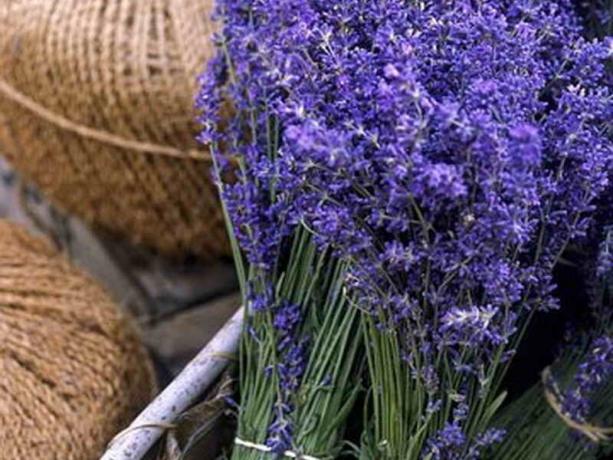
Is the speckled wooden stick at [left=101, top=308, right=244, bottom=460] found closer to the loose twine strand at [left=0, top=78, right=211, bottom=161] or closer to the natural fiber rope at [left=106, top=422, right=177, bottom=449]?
the natural fiber rope at [left=106, top=422, right=177, bottom=449]

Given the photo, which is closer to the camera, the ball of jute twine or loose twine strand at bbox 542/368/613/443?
loose twine strand at bbox 542/368/613/443

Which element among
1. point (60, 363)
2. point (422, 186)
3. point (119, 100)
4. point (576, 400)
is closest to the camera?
point (422, 186)

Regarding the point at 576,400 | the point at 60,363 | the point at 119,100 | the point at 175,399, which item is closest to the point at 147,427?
the point at 175,399

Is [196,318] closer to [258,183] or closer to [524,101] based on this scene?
[258,183]

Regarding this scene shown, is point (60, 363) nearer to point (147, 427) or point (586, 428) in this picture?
point (147, 427)

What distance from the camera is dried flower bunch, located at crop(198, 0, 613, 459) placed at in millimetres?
723

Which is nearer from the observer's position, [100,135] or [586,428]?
[586,428]

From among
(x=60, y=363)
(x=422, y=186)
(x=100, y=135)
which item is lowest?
(x=60, y=363)

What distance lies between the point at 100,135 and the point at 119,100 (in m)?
0.06

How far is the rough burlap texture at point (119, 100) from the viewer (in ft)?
4.37

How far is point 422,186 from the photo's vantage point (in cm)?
71

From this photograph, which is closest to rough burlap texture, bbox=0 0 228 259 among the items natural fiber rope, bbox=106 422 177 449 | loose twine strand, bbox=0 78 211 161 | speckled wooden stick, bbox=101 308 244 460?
loose twine strand, bbox=0 78 211 161

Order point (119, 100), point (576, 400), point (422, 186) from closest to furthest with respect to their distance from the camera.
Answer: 1. point (422, 186)
2. point (576, 400)
3. point (119, 100)

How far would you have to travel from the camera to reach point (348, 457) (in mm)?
995
